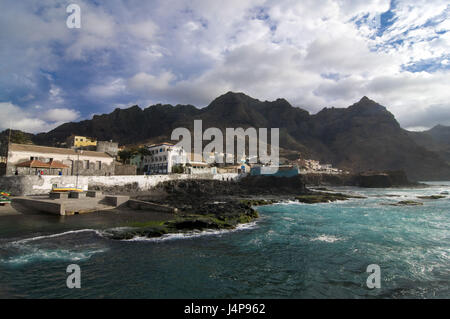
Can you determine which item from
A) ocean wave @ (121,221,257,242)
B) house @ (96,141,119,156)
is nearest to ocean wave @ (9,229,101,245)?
ocean wave @ (121,221,257,242)

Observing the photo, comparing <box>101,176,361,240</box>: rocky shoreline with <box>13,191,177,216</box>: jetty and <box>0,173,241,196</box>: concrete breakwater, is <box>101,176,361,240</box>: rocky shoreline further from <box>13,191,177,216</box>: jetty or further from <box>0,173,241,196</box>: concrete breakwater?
<box>13,191,177,216</box>: jetty

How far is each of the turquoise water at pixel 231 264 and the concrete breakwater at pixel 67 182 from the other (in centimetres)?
1329

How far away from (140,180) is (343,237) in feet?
116

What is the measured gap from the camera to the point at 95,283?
9.80m

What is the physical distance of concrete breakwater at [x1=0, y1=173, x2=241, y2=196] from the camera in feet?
94.3

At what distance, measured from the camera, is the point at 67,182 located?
109ft

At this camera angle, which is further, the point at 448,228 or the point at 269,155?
the point at 269,155

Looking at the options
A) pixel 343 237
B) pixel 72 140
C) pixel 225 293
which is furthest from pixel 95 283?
pixel 72 140

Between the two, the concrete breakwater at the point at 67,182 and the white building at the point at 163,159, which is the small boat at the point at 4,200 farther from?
the white building at the point at 163,159

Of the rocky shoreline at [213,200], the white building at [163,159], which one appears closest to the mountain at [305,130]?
the rocky shoreline at [213,200]

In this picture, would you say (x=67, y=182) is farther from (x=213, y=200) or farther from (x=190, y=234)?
(x=190, y=234)

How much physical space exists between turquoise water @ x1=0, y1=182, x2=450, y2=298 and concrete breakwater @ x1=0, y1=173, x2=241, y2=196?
13289 mm

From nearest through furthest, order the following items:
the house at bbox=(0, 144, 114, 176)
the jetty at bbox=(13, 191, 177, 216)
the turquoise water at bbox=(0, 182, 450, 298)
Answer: the turquoise water at bbox=(0, 182, 450, 298) → the jetty at bbox=(13, 191, 177, 216) → the house at bbox=(0, 144, 114, 176)
